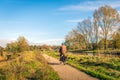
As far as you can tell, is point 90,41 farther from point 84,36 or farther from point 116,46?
point 116,46

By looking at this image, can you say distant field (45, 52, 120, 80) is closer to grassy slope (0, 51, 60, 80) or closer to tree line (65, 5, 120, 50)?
grassy slope (0, 51, 60, 80)

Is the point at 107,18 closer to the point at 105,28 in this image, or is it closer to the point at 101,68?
the point at 105,28

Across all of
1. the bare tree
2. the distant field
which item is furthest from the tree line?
the distant field

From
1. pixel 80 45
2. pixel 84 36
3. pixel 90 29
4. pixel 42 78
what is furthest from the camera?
pixel 80 45

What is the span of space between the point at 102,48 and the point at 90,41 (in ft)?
34.8

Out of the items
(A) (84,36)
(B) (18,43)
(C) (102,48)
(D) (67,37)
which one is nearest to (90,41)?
(A) (84,36)

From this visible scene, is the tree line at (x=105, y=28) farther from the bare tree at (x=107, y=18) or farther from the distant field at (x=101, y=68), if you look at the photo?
the distant field at (x=101, y=68)

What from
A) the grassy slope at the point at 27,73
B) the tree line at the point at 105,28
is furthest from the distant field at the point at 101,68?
the tree line at the point at 105,28

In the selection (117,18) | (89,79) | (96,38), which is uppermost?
(117,18)

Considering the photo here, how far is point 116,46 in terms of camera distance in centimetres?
6800

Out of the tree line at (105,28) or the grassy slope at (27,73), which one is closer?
the grassy slope at (27,73)

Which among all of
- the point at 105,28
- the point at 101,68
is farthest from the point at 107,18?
the point at 101,68

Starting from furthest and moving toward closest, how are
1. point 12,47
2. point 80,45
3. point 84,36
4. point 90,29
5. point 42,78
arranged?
point 80,45 < point 84,36 < point 90,29 < point 12,47 < point 42,78

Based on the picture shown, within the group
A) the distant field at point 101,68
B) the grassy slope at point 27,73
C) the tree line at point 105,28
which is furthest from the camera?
Answer: the tree line at point 105,28
